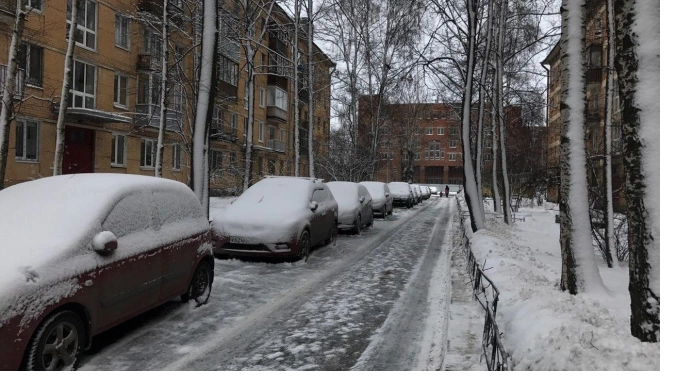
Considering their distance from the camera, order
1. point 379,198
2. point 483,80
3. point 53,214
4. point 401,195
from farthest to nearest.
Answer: point 401,195 < point 379,198 < point 483,80 < point 53,214

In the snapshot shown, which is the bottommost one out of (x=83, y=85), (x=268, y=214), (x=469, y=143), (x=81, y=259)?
(x=81, y=259)

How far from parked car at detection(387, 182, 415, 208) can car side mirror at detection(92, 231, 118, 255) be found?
92.2 feet

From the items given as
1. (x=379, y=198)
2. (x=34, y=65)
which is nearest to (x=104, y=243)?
(x=379, y=198)

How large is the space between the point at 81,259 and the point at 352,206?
1149cm

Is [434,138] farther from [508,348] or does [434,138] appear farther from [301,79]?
[508,348]

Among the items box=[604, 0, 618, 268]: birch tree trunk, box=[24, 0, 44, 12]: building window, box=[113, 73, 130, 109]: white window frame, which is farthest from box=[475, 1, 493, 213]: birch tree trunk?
box=[113, 73, 130, 109]: white window frame

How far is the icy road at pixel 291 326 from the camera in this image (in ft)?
14.2

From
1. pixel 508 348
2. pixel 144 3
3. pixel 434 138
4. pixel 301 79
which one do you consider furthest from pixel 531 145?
pixel 434 138

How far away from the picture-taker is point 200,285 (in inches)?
245

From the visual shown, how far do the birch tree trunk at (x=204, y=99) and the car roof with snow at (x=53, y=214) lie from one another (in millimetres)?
5884

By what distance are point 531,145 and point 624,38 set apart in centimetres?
2972

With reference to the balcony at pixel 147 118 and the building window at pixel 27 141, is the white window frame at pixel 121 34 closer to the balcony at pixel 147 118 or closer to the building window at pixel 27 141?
the balcony at pixel 147 118

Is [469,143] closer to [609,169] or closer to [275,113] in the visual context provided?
[609,169]

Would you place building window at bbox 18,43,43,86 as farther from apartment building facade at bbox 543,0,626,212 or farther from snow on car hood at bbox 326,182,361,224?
apartment building facade at bbox 543,0,626,212
